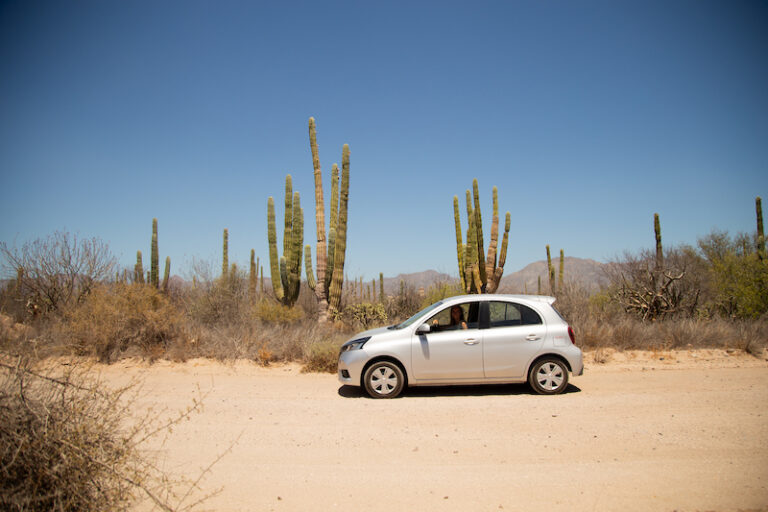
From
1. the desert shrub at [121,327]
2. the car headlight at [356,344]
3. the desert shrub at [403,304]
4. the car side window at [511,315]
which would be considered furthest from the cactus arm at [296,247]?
the car side window at [511,315]

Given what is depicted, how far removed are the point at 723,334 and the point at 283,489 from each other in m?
12.5

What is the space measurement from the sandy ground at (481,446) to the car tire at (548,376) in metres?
0.19

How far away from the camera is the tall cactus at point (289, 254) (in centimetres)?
1680

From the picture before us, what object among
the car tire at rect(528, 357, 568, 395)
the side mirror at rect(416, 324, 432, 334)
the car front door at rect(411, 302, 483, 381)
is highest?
the side mirror at rect(416, 324, 432, 334)

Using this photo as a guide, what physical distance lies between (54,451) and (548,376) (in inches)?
276

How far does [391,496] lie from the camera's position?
418 centimetres

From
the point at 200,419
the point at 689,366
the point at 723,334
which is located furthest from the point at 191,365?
the point at 723,334

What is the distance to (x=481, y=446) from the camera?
5.45 metres

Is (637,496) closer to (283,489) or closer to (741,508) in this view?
(741,508)

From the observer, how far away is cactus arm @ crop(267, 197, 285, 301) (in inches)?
665

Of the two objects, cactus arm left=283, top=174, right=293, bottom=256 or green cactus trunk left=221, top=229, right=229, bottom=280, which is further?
green cactus trunk left=221, top=229, right=229, bottom=280

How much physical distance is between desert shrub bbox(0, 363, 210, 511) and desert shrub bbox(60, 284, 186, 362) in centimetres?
867

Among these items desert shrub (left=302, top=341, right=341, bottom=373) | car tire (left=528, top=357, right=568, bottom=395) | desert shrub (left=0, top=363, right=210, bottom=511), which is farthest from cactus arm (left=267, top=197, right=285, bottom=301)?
desert shrub (left=0, top=363, right=210, bottom=511)

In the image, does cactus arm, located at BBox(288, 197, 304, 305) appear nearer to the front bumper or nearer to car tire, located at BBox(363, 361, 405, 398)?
the front bumper
